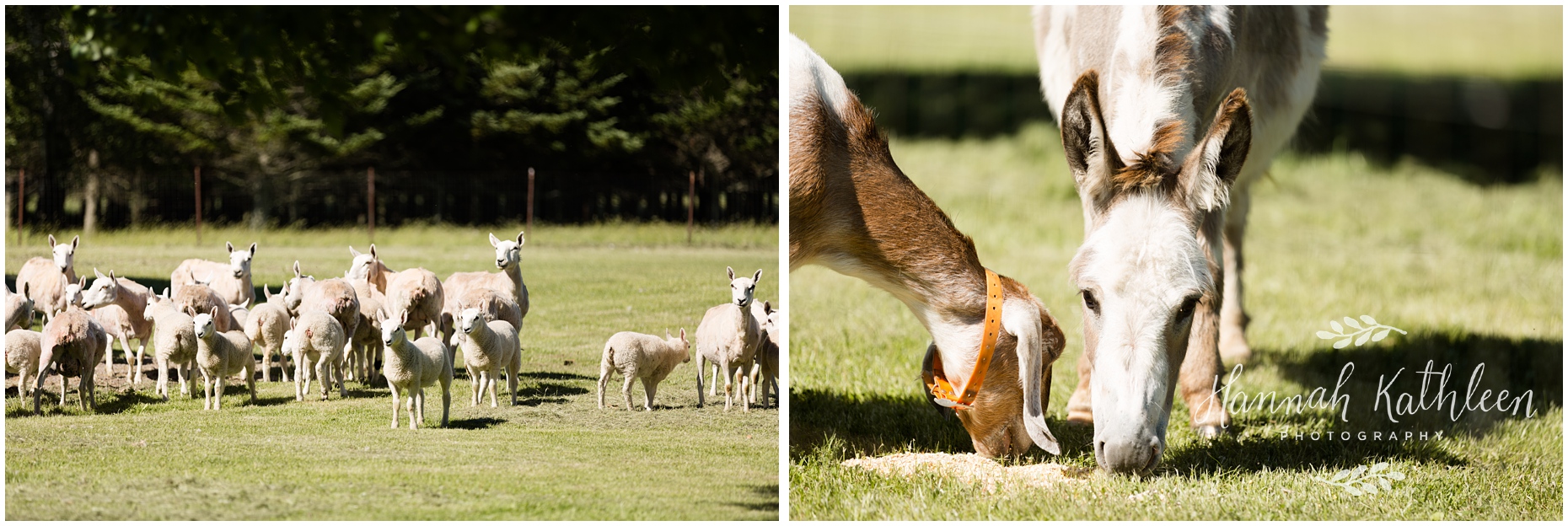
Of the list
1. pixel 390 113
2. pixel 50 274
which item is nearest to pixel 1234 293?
pixel 390 113

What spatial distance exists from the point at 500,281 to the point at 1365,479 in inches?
148

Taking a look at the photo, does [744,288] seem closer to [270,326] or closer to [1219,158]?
[1219,158]

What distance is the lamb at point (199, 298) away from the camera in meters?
5.30

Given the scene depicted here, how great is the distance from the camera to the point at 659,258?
5320 millimetres

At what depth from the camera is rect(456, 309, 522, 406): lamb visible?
5.02 meters

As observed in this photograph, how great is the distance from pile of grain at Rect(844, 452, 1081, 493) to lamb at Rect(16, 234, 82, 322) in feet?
11.6

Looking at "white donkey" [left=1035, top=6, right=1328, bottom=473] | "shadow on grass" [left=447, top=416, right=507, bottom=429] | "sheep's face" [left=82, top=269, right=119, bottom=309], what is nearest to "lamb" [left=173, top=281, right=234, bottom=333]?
"sheep's face" [left=82, top=269, right=119, bottom=309]

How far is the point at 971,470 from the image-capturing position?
425cm

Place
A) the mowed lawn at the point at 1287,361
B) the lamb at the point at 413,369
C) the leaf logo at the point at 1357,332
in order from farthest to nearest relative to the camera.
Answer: the leaf logo at the point at 1357,332
the lamb at the point at 413,369
the mowed lawn at the point at 1287,361

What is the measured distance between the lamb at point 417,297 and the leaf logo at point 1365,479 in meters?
3.89

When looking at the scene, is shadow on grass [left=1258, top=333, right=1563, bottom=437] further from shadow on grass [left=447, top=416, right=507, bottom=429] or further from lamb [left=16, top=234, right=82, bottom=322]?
lamb [left=16, top=234, right=82, bottom=322]

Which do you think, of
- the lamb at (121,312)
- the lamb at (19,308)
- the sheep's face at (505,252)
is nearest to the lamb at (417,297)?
the sheep's face at (505,252)

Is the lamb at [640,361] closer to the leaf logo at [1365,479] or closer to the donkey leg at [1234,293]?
the leaf logo at [1365,479]

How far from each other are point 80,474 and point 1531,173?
15.4 m
